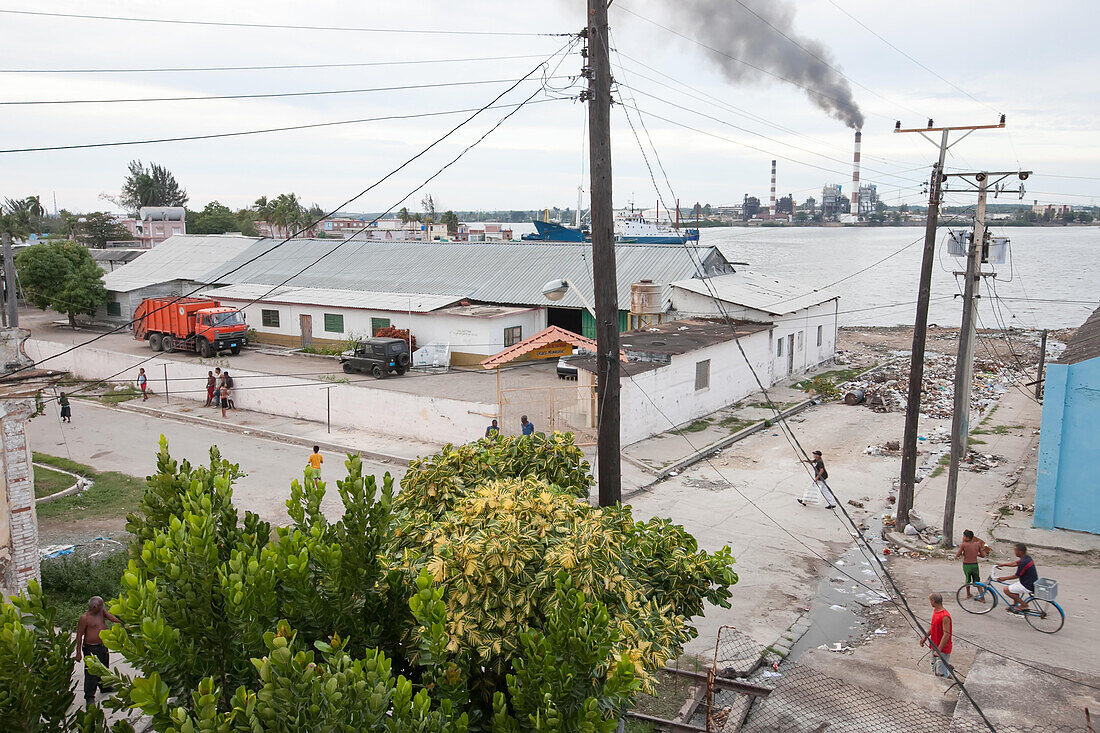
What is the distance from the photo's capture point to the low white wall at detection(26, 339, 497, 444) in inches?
831

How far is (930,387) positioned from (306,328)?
25.8 m

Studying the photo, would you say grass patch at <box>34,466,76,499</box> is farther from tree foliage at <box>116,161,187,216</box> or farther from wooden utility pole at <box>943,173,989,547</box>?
tree foliage at <box>116,161,187,216</box>

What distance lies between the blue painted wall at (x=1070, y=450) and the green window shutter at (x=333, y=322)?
26.6 meters

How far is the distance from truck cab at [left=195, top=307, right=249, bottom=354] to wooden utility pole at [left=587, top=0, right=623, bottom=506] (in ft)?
83.8

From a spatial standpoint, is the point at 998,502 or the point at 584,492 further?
the point at 998,502

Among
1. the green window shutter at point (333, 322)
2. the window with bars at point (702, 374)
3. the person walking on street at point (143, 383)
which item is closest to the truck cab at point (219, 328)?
the green window shutter at point (333, 322)

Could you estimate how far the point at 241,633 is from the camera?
5168 millimetres

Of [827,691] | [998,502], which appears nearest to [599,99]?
[827,691]

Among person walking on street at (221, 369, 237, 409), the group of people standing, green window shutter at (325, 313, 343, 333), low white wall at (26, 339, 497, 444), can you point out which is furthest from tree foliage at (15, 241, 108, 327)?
person walking on street at (221, 369, 237, 409)

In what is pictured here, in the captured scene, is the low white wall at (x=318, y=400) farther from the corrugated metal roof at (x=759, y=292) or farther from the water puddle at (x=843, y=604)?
the corrugated metal roof at (x=759, y=292)

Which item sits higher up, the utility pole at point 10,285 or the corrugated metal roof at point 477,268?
the utility pole at point 10,285

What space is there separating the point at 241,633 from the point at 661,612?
3.28m

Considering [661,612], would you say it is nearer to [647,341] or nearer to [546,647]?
[546,647]

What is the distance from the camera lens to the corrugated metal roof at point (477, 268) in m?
33.2
